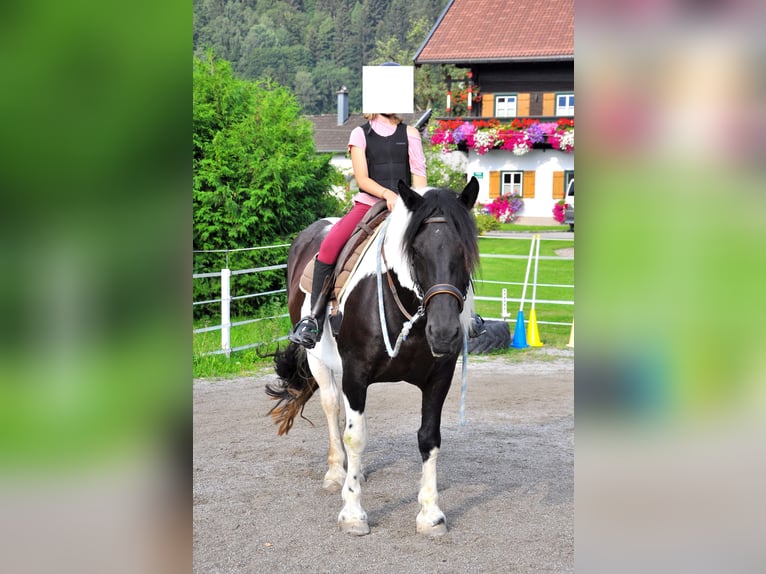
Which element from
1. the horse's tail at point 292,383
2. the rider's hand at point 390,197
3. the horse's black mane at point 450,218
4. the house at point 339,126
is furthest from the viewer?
the house at point 339,126

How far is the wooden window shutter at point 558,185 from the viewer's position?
29641 mm

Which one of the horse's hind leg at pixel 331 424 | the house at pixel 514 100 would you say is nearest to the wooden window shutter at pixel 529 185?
the house at pixel 514 100

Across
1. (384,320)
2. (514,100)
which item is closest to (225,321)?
(384,320)

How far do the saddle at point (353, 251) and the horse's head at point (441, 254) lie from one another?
0.63m

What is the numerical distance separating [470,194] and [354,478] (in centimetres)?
175

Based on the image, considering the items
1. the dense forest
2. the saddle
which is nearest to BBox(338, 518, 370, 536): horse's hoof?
the saddle

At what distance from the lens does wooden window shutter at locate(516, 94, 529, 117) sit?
30.7m

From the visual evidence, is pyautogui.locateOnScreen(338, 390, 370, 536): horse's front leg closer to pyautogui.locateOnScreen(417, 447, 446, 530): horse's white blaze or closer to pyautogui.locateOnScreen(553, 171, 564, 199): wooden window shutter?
pyautogui.locateOnScreen(417, 447, 446, 530): horse's white blaze

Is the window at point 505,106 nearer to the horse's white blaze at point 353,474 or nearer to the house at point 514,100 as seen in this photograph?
the house at point 514,100

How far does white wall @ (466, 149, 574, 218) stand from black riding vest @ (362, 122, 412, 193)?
25357mm

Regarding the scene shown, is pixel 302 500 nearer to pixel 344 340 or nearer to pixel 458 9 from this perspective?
pixel 344 340
